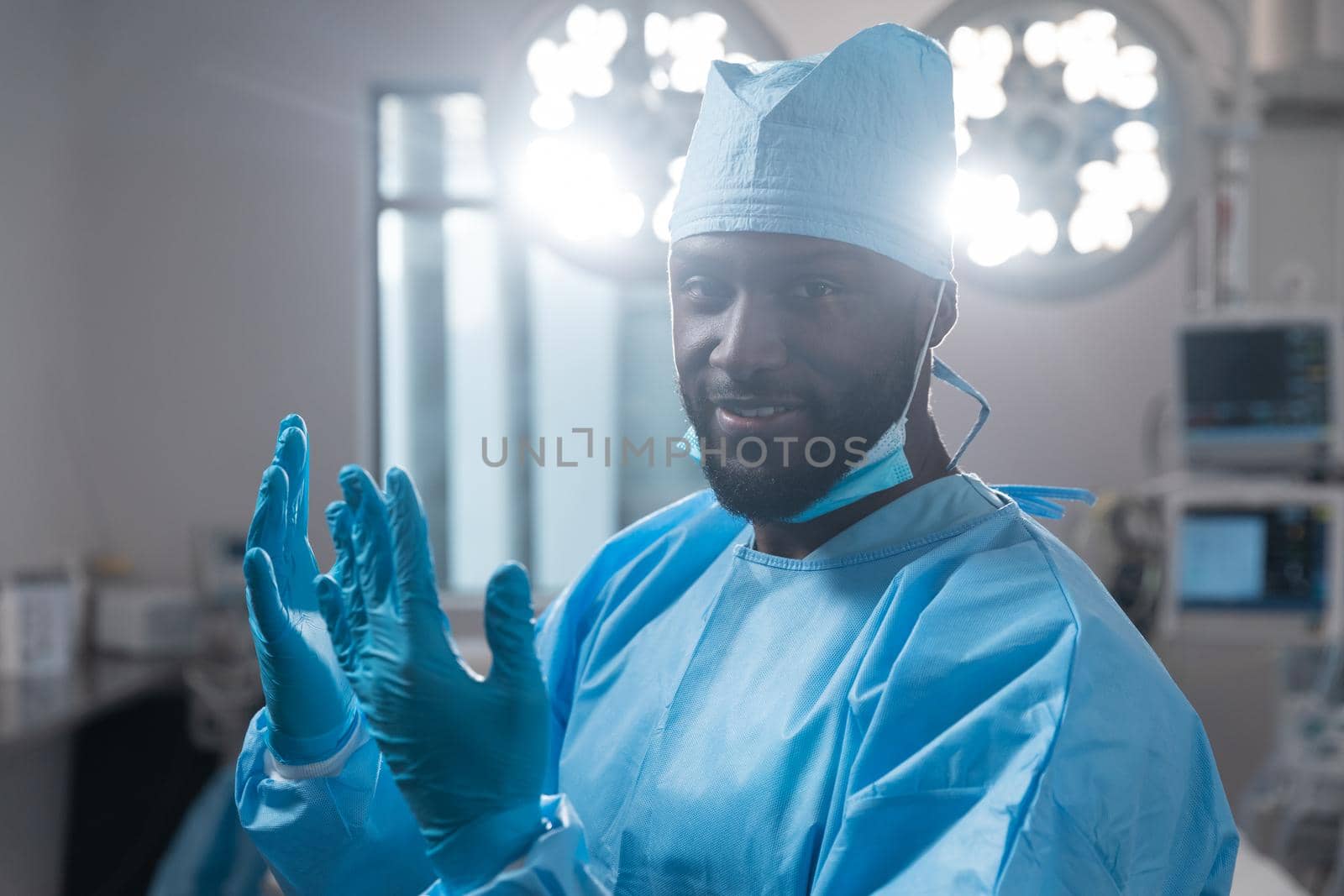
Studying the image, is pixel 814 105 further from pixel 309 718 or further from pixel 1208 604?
pixel 1208 604

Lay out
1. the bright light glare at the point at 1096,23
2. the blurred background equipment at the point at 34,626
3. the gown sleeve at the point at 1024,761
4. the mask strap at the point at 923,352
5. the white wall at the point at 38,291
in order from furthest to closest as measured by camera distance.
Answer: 1. the white wall at the point at 38,291
2. the blurred background equipment at the point at 34,626
3. the bright light glare at the point at 1096,23
4. the mask strap at the point at 923,352
5. the gown sleeve at the point at 1024,761

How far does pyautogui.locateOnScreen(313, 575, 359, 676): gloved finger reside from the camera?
72 centimetres

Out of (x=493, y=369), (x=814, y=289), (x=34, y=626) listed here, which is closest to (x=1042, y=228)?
(x=814, y=289)

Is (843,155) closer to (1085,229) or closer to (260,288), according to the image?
(1085,229)

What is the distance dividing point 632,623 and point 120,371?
2773 mm

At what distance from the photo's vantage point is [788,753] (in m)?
0.82

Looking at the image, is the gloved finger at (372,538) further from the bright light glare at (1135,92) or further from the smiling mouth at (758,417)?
the bright light glare at (1135,92)

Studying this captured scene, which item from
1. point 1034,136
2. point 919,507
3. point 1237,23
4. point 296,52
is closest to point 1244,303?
point 1237,23

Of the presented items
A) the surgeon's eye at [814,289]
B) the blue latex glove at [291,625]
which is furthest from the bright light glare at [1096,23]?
the blue latex glove at [291,625]

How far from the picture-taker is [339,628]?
730 mm

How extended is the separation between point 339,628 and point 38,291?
284 centimetres

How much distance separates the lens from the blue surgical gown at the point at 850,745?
2.25ft

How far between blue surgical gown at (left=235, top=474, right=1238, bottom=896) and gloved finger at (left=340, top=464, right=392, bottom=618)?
0.18m

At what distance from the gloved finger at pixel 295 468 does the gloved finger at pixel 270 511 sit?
2 cm
